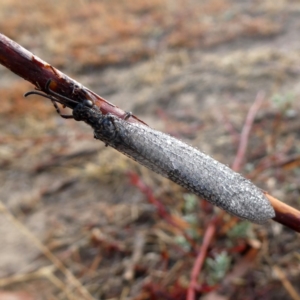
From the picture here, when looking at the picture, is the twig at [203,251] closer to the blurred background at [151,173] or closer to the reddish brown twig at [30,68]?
the blurred background at [151,173]

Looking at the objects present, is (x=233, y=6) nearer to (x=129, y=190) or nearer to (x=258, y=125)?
(x=258, y=125)

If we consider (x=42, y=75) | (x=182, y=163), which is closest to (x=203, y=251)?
(x=182, y=163)

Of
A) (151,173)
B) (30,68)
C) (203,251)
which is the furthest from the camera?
(151,173)

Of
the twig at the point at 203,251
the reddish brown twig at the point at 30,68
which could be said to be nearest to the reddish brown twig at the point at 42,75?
the reddish brown twig at the point at 30,68

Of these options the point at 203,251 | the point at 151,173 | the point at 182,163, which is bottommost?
the point at 182,163

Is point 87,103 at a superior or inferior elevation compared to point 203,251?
inferior

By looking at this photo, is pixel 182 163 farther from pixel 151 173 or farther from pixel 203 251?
pixel 151 173

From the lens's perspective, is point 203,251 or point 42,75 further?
point 203,251
